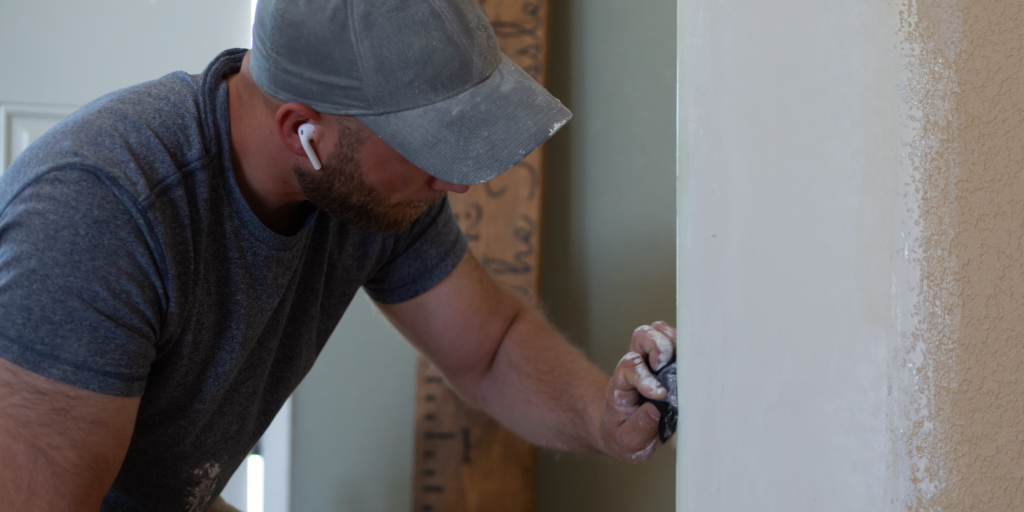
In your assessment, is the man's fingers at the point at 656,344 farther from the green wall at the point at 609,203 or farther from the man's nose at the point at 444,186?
the green wall at the point at 609,203

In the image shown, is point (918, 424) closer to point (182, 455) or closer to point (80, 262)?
point (80, 262)

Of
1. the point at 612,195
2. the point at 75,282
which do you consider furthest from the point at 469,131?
the point at 612,195

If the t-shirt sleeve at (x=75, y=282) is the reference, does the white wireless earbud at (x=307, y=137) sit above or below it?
above

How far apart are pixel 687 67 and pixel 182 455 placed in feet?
2.74

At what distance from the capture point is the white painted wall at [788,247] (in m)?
0.57

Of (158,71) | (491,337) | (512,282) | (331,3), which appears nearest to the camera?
(331,3)

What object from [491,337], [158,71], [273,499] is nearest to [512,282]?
[491,337]

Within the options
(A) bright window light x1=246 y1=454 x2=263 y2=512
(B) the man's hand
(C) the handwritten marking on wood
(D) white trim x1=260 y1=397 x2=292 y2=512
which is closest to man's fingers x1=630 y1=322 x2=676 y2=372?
(B) the man's hand

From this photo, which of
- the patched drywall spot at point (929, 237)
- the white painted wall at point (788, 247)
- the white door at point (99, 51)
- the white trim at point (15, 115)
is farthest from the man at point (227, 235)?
the white trim at point (15, 115)

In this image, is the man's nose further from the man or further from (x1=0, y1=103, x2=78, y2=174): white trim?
(x1=0, y1=103, x2=78, y2=174): white trim

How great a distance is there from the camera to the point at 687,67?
631mm

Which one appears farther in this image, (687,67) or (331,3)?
(331,3)

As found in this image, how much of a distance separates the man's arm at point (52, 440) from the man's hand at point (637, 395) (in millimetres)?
557

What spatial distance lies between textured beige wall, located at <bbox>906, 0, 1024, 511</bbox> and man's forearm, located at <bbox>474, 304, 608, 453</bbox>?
50 cm
